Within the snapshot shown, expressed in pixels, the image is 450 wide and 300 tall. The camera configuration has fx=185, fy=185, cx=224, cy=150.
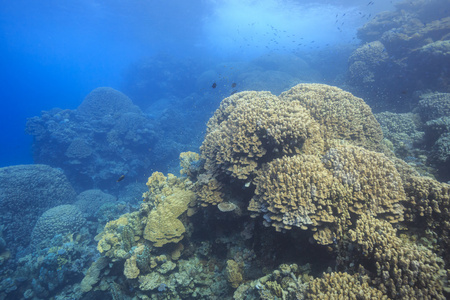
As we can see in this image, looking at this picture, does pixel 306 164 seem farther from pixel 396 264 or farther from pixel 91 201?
pixel 91 201

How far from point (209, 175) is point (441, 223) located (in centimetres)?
457

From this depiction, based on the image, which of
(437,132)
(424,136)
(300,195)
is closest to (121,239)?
(300,195)

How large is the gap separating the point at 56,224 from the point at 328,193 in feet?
43.9

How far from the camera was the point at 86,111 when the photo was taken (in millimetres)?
22562

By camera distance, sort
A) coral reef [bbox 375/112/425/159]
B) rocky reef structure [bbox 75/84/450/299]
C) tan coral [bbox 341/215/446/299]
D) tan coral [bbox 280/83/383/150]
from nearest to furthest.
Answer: tan coral [bbox 341/215/446/299]
rocky reef structure [bbox 75/84/450/299]
tan coral [bbox 280/83/383/150]
coral reef [bbox 375/112/425/159]

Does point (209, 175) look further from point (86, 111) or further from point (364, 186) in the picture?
point (86, 111)

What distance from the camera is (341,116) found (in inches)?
217

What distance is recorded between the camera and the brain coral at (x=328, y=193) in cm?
326

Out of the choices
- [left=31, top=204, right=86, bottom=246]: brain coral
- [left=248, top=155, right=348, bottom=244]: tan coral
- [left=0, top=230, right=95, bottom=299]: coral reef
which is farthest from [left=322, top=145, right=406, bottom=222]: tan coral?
[left=31, top=204, right=86, bottom=246]: brain coral

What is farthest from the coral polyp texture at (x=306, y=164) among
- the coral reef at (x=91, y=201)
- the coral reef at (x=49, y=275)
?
the coral reef at (x=91, y=201)

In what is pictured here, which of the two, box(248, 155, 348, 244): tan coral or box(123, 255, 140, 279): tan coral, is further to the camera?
box(123, 255, 140, 279): tan coral

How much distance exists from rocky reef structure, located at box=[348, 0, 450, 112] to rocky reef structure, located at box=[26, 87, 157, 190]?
2028cm

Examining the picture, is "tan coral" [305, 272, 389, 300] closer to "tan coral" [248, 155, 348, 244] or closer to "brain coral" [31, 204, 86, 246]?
"tan coral" [248, 155, 348, 244]

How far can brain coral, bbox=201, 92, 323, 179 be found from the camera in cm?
421
